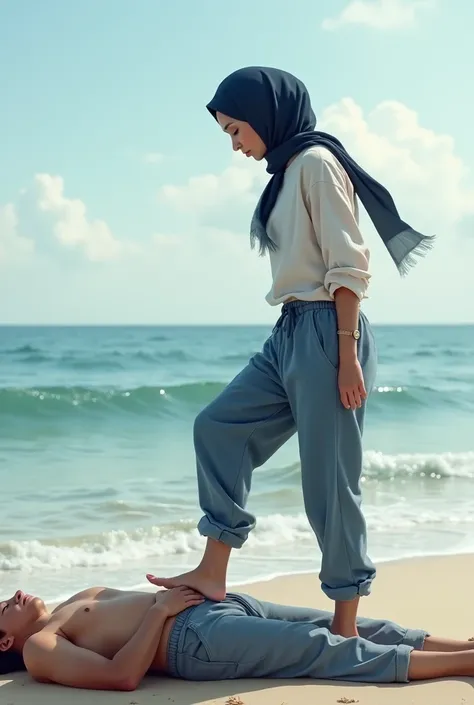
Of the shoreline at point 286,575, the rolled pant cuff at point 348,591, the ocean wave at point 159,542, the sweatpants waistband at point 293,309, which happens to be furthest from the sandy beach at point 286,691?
the ocean wave at point 159,542

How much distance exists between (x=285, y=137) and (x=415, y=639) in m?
1.72

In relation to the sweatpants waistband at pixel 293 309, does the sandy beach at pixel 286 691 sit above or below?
below

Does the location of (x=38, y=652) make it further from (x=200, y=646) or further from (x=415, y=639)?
(x=415, y=639)

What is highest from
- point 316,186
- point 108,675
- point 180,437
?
point 316,186

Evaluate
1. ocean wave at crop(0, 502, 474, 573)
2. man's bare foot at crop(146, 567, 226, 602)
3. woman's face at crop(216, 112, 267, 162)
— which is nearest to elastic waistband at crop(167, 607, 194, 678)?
man's bare foot at crop(146, 567, 226, 602)

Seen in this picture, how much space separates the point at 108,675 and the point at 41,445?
7643 mm

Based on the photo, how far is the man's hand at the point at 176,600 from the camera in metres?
3.01

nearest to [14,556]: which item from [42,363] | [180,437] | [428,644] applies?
[428,644]

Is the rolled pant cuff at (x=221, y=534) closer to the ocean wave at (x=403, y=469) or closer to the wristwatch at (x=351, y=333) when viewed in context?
the wristwatch at (x=351, y=333)

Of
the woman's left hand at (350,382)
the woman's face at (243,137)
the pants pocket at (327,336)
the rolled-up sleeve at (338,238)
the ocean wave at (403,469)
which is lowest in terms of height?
the ocean wave at (403,469)

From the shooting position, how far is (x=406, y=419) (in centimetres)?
1360

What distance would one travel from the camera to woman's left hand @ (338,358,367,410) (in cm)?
298

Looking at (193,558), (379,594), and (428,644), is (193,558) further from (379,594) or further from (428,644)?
(428,644)

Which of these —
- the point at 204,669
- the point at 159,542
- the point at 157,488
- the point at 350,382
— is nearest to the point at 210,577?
the point at 204,669
